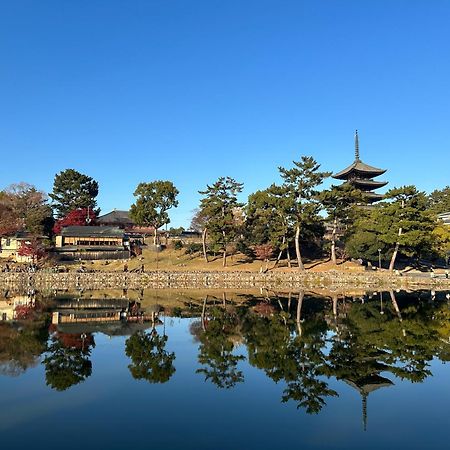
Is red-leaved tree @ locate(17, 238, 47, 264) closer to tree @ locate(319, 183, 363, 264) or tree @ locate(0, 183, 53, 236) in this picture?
tree @ locate(0, 183, 53, 236)

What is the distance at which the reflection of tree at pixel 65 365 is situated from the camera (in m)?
14.1

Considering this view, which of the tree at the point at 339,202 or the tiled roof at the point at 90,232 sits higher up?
the tree at the point at 339,202

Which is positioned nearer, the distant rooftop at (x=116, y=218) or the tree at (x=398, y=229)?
the tree at (x=398, y=229)

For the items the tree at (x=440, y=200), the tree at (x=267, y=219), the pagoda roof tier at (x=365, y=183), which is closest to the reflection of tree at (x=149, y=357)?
the tree at (x=267, y=219)

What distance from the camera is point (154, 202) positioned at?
209ft

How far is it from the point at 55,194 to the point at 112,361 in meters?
→ 74.2

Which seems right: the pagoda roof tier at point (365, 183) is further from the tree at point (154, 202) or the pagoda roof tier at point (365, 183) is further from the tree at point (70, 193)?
the tree at point (70, 193)

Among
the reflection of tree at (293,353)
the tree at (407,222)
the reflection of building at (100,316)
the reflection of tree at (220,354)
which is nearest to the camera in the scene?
the reflection of tree at (293,353)

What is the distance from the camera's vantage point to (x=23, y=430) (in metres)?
10.1

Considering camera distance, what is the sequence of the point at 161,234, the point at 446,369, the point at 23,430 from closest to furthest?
the point at 23,430 < the point at 446,369 < the point at 161,234

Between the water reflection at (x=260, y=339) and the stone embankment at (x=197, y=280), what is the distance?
436 inches

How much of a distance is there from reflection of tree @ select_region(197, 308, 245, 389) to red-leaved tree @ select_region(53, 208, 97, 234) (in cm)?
5283

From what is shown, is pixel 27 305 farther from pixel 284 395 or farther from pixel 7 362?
pixel 284 395

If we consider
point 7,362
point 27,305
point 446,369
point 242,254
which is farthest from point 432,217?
point 7,362
